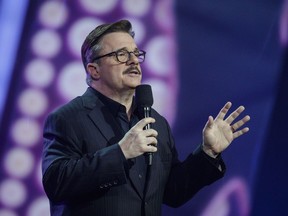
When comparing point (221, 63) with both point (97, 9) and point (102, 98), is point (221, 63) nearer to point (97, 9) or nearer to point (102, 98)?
point (97, 9)

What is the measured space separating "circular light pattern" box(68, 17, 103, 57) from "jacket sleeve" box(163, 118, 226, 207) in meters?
0.70

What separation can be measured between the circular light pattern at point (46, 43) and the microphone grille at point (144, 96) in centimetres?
71

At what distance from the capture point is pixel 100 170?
1312mm

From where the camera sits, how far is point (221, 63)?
227 centimetres

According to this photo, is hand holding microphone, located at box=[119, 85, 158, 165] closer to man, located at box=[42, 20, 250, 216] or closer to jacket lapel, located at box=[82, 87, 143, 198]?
man, located at box=[42, 20, 250, 216]

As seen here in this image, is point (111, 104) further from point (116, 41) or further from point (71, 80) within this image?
point (71, 80)

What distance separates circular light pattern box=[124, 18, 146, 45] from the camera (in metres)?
2.18

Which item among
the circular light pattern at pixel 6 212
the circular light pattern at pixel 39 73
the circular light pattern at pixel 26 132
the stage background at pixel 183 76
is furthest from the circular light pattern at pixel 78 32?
the circular light pattern at pixel 6 212

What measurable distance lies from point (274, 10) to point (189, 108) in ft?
2.14

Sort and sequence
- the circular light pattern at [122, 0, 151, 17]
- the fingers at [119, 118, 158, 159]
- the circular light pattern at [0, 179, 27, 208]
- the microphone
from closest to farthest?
the fingers at [119, 118, 158, 159], the microphone, the circular light pattern at [0, 179, 27, 208], the circular light pattern at [122, 0, 151, 17]

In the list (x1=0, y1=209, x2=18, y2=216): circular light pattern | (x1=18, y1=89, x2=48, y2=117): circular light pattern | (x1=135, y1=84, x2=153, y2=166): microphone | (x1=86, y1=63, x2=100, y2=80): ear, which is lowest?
(x1=0, y1=209, x2=18, y2=216): circular light pattern

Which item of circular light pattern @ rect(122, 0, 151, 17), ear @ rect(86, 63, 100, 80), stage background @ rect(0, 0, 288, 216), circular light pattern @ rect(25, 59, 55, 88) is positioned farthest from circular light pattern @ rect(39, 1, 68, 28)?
ear @ rect(86, 63, 100, 80)

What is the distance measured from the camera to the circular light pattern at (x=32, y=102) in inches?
78.6

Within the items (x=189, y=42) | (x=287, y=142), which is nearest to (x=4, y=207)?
(x=189, y=42)
